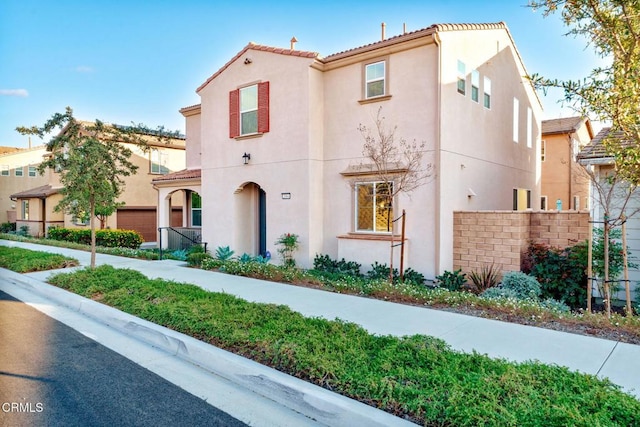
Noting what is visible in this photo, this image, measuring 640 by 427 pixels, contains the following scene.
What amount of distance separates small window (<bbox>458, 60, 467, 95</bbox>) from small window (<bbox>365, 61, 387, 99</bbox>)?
1.97 m

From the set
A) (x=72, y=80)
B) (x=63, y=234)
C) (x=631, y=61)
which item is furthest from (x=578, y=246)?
(x=63, y=234)

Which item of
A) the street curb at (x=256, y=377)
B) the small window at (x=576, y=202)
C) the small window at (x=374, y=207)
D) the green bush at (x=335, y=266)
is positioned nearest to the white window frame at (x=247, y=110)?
the small window at (x=374, y=207)

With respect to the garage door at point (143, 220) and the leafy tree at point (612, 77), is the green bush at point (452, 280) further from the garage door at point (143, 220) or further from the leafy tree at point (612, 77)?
the garage door at point (143, 220)

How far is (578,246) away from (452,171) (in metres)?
3.27

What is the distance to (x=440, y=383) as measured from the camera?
3875 millimetres

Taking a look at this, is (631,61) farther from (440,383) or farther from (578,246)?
(440,383)

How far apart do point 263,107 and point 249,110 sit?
78cm

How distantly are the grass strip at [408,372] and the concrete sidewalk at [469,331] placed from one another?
0.59 metres

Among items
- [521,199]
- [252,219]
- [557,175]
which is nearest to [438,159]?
[521,199]

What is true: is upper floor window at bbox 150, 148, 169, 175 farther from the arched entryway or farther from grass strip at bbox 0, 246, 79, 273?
the arched entryway

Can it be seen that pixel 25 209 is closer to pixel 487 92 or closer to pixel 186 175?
pixel 186 175

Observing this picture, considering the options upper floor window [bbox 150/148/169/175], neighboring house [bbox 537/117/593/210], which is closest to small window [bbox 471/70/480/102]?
neighboring house [bbox 537/117/593/210]

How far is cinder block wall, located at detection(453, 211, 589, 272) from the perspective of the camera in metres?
9.40

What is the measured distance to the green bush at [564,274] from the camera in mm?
8445
